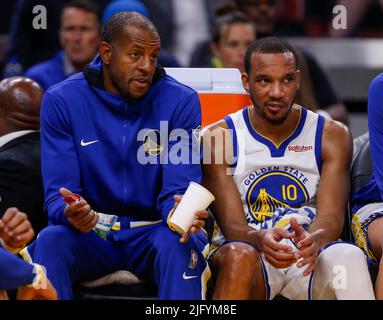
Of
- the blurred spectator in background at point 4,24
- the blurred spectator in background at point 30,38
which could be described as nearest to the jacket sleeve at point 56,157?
the blurred spectator in background at point 30,38

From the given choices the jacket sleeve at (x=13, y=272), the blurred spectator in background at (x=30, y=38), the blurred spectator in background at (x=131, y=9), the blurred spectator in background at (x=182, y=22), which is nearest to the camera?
the jacket sleeve at (x=13, y=272)

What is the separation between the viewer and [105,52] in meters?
3.95

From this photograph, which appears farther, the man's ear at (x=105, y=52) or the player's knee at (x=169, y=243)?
the man's ear at (x=105, y=52)

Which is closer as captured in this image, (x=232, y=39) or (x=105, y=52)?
(x=105, y=52)

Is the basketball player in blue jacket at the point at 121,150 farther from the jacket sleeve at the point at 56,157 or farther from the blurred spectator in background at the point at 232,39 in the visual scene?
the blurred spectator in background at the point at 232,39

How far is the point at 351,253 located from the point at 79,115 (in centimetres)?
114

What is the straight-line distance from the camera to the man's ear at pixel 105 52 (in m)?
3.94

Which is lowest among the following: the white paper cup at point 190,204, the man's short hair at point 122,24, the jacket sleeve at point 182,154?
the white paper cup at point 190,204

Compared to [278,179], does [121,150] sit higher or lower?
higher

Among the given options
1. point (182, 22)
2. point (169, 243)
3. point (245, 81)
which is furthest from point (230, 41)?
point (169, 243)

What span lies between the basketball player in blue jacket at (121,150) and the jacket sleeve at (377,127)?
2.26 ft

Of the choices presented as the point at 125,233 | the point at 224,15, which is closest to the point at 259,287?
the point at 125,233

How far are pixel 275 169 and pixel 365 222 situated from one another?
41 centimetres

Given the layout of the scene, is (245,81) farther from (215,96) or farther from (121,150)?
(121,150)
